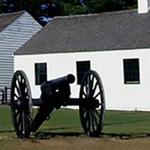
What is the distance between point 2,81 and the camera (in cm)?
4659

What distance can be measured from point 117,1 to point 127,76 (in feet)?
68.9

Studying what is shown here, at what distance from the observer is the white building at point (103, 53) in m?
36.7

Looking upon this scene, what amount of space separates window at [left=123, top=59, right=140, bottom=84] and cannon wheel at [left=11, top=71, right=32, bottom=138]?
19227mm

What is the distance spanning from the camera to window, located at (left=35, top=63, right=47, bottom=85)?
4112 cm

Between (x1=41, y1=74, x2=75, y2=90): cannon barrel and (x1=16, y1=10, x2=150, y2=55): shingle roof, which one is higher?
(x1=16, y1=10, x2=150, y2=55): shingle roof

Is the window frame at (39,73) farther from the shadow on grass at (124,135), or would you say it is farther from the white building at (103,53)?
the shadow on grass at (124,135)

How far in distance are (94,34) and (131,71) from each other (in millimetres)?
4579

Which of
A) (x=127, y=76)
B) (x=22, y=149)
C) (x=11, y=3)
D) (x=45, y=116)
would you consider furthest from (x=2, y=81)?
(x=22, y=149)

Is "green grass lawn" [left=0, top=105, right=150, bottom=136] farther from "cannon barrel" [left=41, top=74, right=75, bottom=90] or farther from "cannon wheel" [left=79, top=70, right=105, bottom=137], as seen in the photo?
"cannon barrel" [left=41, top=74, right=75, bottom=90]

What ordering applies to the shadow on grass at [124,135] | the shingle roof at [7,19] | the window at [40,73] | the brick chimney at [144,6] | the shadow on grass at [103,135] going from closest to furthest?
the shadow on grass at [124,135] → the shadow on grass at [103,135] → the brick chimney at [144,6] → the window at [40,73] → the shingle roof at [7,19]

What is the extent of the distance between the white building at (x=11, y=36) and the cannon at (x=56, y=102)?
29.0 meters

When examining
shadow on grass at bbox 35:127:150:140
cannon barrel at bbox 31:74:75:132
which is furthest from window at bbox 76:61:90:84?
cannon barrel at bbox 31:74:75:132

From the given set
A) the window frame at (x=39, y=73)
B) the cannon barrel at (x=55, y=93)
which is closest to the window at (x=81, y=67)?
the window frame at (x=39, y=73)

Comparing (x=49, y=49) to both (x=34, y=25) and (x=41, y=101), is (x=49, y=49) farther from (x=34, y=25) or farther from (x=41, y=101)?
(x=41, y=101)
